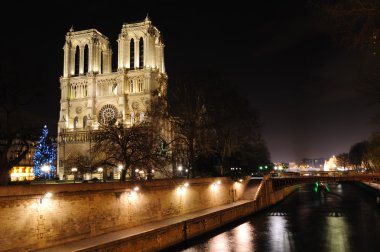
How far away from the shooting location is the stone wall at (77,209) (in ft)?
45.3

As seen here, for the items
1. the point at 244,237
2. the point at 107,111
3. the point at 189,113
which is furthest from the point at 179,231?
the point at 107,111

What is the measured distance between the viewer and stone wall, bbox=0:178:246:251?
13820mm

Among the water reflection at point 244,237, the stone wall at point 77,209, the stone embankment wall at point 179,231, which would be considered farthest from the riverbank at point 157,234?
the water reflection at point 244,237

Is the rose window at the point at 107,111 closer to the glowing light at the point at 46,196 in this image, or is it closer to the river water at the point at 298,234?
the river water at the point at 298,234

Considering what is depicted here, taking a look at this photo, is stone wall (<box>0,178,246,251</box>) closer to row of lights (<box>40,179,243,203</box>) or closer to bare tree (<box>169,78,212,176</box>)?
row of lights (<box>40,179,243,203</box>)

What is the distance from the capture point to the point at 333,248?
21016 mm

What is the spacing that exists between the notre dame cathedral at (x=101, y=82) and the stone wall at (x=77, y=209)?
137 ft

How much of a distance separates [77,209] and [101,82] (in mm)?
55833

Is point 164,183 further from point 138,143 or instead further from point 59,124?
point 59,124

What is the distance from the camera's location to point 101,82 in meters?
70.6

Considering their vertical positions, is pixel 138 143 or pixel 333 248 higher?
pixel 138 143

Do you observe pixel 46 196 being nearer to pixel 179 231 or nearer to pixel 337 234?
pixel 179 231

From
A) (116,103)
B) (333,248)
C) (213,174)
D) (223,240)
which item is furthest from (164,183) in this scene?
(116,103)

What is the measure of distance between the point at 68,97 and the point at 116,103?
957 cm
